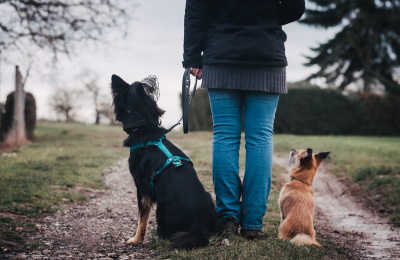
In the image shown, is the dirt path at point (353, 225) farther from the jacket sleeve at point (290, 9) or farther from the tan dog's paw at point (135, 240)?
the jacket sleeve at point (290, 9)

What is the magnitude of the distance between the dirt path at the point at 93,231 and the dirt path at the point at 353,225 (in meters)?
2.03

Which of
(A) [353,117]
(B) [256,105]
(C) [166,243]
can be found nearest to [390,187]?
(B) [256,105]

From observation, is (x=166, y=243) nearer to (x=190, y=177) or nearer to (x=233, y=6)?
(x=190, y=177)

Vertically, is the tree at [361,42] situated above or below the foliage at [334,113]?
above

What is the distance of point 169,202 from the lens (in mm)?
3367

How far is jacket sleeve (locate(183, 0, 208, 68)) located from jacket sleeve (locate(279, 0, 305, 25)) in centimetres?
69

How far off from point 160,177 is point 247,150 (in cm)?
81

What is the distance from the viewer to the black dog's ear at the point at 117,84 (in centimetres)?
380

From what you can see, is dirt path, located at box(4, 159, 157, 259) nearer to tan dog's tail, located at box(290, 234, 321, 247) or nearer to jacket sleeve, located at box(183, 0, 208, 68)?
tan dog's tail, located at box(290, 234, 321, 247)

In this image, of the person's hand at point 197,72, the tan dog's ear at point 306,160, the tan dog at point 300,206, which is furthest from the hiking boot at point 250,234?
the person's hand at point 197,72

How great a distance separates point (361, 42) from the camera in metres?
29.2

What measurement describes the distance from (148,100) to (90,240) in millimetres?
1417

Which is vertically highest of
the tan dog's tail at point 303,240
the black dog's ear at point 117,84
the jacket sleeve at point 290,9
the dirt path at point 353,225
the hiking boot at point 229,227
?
the jacket sleeve at point 290,9

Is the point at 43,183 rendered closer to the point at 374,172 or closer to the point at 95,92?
the point at 374,172
